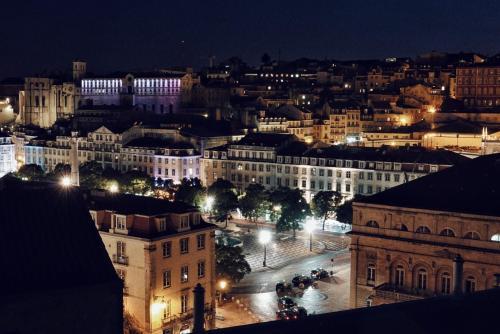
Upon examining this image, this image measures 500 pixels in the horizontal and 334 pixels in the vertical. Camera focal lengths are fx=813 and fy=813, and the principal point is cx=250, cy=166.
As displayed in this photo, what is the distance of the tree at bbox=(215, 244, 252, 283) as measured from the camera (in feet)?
144

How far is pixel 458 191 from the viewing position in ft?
122

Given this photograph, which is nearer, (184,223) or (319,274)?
(184,223)

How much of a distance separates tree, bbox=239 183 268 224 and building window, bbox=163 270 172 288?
33519 millimetres

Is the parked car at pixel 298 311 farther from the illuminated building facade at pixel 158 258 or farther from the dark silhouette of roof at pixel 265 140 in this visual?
the dark silhouette of roof at pixel 265 140

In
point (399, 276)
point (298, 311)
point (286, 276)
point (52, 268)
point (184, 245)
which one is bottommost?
point (286, 276)

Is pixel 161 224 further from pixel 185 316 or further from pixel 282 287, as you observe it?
pixel 282 287

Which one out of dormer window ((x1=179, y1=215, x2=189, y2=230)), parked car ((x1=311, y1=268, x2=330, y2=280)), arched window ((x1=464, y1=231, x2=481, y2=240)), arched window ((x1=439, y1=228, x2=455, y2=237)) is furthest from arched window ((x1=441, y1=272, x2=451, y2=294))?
parked car ((x1=311, y1=268, x2=330, y2=280))

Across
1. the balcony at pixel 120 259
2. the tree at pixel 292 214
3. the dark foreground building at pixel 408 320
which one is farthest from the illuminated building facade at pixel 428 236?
the tree at pixel 292 214

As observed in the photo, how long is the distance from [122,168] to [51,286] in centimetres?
7584

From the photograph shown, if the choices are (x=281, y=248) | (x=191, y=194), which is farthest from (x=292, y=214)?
(x=191, y=194)

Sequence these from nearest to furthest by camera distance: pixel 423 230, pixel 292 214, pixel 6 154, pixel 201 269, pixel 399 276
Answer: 1. pixel 423 230
2. pixel 399 276
3. pixel 201 269
4. pixel 292 214
5. pixel 6 154

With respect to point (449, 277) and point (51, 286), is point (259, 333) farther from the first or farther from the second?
point (449, 277)

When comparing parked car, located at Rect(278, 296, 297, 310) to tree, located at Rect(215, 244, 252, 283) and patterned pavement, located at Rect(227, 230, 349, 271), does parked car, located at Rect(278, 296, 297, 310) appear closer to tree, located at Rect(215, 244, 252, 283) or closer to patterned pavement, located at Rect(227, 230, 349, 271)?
tree, located at Rect(215, 244, 252, 283)

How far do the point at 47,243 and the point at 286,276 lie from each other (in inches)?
1195
